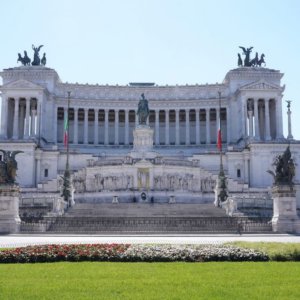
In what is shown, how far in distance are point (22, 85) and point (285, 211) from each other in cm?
6753

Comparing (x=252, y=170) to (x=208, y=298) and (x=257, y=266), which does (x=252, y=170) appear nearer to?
(x=257, y=266)

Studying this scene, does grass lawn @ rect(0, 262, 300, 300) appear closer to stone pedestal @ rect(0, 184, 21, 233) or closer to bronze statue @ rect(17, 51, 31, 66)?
stone pedestal @ rect(0, 184, 21, 233)

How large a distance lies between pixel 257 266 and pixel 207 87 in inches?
3646

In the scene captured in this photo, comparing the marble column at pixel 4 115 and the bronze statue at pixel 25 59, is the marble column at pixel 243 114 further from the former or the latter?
the marble column at pixel 4 115

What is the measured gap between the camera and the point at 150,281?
16344 mm

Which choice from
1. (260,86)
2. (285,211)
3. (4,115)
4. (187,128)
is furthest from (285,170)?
(4,115)

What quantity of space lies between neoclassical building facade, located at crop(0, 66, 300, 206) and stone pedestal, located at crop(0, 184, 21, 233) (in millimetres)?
26269

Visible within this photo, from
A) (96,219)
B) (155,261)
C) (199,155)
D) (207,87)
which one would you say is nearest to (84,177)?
(199,155)

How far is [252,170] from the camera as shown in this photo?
89.1 meters

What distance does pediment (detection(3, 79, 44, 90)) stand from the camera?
99.4 meters

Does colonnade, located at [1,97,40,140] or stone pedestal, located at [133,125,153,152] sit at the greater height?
colonnade, located at [1,97,40,140]

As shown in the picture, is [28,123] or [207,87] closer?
[28,123]

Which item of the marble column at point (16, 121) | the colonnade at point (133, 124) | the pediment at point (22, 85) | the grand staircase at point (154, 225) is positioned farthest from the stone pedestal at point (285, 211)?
the pediment at point (22, 85)

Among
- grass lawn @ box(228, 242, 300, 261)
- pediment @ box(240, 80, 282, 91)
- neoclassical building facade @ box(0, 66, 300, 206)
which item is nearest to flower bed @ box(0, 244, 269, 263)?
grass lawn @ box(228, 242, 300, 261)
